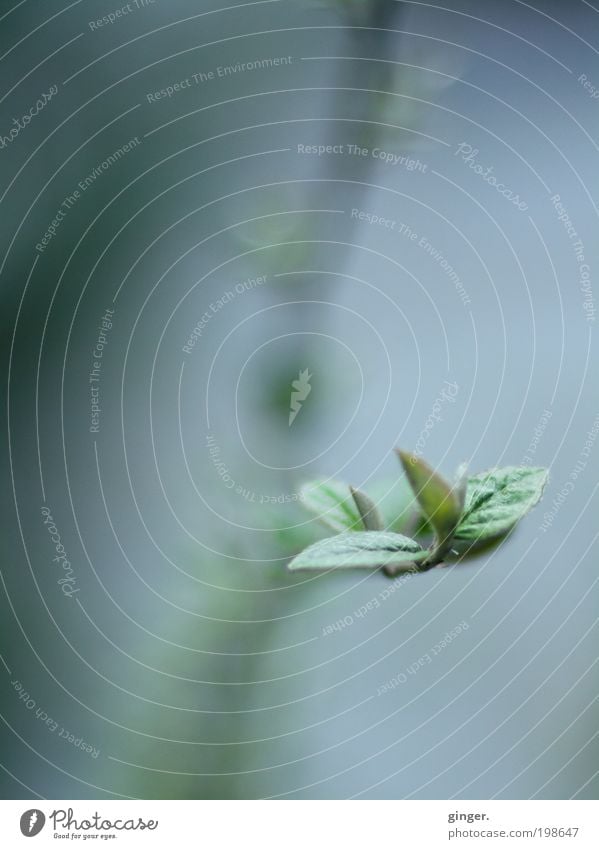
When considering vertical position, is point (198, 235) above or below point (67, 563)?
above

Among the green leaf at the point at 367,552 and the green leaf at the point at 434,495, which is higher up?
the green leaf at the point at 434,495

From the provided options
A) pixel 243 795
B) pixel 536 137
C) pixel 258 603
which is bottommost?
pixel 243 795

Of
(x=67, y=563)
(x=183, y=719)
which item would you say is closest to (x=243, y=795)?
(x=183, y=719)

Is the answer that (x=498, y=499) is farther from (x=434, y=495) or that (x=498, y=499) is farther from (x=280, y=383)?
(x=280, y=383)

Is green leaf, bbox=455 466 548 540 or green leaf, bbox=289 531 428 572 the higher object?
green leaf, bbox=455 466 548 540

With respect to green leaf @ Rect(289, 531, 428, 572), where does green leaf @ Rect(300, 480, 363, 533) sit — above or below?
above

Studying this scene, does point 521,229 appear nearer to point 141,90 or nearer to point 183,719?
point 141,90
